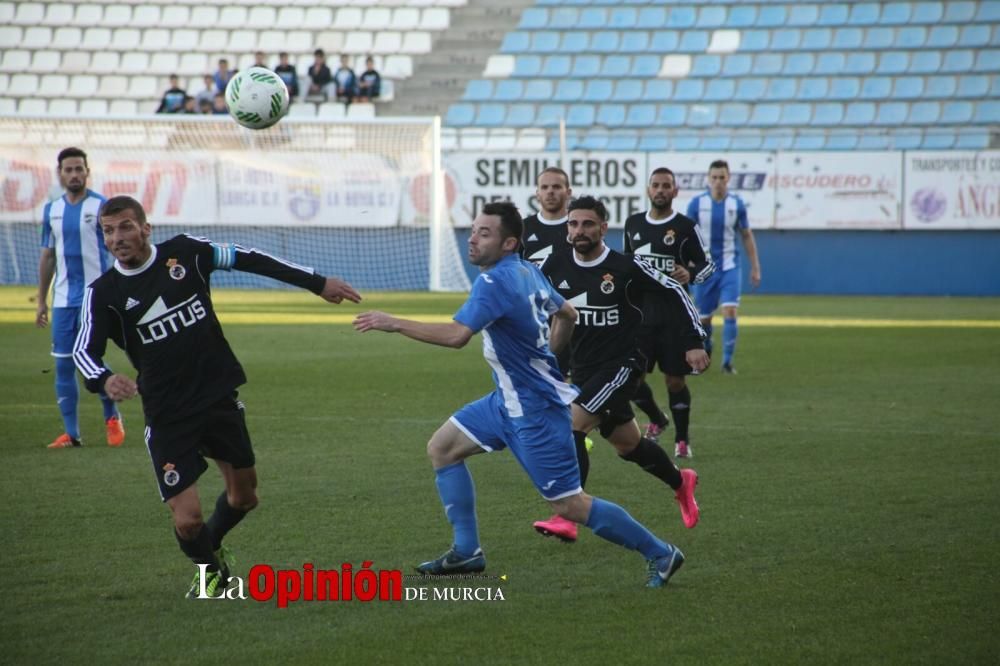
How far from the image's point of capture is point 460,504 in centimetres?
615

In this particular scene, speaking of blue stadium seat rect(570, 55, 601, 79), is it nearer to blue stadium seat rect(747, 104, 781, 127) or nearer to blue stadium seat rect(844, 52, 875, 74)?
blue stadium seat rect(747, 104, 781, 127)

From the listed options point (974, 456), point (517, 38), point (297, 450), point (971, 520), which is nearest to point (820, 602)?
point (971, 520)

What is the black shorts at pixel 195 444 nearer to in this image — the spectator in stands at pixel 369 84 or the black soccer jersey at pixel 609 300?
the black soccer jersey at pixel 609 300

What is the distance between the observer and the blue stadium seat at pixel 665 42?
32156 millimetres

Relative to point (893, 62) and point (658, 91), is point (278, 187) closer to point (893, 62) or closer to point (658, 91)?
point (658, 91)

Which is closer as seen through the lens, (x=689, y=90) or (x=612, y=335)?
(x=612, y=335)

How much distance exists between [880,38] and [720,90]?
3.89 m

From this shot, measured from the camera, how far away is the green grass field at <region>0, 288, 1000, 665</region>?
513 cm

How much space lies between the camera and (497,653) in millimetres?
4977

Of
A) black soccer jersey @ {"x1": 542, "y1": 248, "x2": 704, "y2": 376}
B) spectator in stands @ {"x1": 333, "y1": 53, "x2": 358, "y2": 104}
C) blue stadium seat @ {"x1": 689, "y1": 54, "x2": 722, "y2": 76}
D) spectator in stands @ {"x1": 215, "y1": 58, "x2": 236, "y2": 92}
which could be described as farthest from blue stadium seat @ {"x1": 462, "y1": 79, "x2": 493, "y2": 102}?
black soccer jersey @ {"x1": 542, "y1": 248, "x2": 704, "y2": 376}

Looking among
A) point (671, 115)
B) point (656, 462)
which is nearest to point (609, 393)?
point (656, 462)

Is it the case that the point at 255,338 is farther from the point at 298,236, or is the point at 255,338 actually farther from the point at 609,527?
the point at 609,527

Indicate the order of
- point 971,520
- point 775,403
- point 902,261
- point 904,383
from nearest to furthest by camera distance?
point 971,520
point 775,403
point 904,383
point 902,261

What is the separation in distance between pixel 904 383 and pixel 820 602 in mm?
8533
